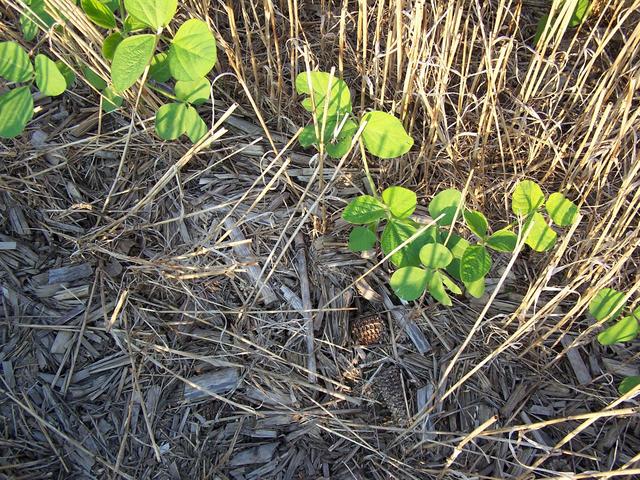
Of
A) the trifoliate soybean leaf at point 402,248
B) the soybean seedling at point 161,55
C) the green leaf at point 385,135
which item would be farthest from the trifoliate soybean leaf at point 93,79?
the trifoliate soybean leaf at point 402,248

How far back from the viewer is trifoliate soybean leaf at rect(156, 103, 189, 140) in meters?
1.13

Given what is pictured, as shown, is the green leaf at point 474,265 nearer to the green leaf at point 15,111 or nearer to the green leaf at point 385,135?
the green leaf at point 385,135

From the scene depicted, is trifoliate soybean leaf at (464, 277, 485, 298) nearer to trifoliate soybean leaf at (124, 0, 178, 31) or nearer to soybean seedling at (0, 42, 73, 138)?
trifoliate soybean leaf at (124, 0, 178, 31)

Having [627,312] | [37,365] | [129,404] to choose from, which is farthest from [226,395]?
[627,312]

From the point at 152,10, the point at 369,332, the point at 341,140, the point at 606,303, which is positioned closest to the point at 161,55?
the point at 152,10

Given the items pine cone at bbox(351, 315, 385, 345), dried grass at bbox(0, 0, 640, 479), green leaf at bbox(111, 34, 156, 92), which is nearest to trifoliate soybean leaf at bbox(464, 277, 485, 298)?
dried grass at bbox(0, 0, 640, 479)

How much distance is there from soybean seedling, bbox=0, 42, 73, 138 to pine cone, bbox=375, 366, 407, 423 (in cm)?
89

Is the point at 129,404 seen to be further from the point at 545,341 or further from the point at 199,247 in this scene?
the point at 545,341

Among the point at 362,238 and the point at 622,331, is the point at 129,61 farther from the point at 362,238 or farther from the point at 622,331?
the point at 622,331

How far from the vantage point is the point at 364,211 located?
1.11m

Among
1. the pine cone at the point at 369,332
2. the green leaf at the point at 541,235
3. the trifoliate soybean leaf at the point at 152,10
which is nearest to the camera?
the trifoliate soybean leaf at the point at 152,10

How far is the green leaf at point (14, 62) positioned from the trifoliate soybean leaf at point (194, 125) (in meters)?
0.31

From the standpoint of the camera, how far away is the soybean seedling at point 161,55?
3.30 feet

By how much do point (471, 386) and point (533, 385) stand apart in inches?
5.4
